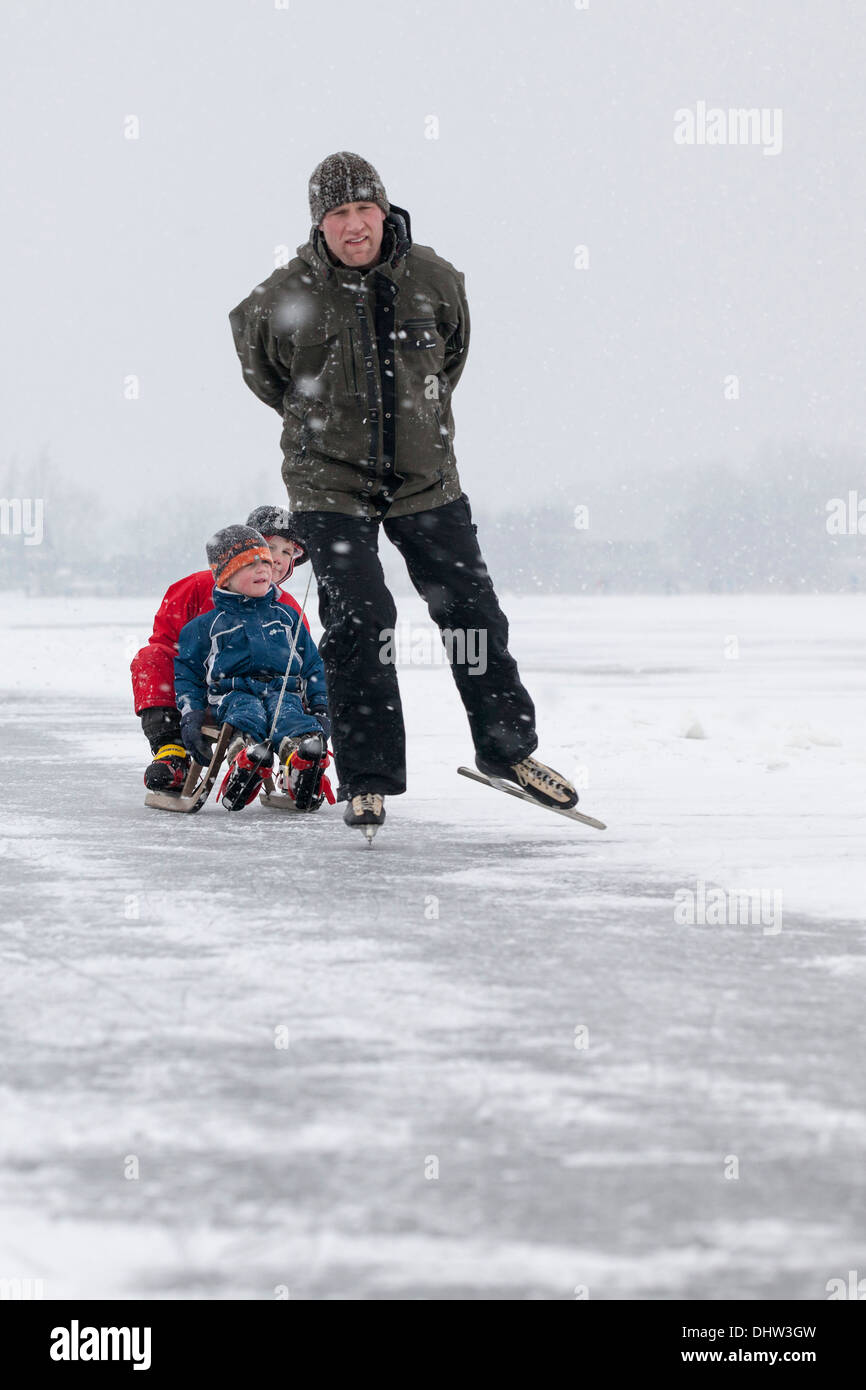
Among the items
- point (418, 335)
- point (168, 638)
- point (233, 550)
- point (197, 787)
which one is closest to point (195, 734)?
point (197, 787)

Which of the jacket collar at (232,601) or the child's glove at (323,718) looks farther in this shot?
the jacket collar at (232,601)

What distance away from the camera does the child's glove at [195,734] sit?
6004mm

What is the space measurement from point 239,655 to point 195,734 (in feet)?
1.05

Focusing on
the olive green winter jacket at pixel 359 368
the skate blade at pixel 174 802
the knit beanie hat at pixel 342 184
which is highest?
the knit beanie hat at pixel 342 184

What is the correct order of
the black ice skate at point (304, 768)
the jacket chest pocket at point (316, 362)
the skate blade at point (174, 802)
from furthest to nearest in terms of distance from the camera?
1. the skate blade at point (174, 802)
2. the black ice skate at point (304, 768)
3. the jacket chest pocket at point (316, 362)

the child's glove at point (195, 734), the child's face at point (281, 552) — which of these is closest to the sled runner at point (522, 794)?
the child's glove at point (195, 734)

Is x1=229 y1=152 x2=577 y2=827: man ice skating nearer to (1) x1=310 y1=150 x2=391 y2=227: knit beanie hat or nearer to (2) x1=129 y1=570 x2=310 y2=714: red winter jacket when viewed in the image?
(1) x1=310 y1=150 x2=391 y2=227: knit beanie hat

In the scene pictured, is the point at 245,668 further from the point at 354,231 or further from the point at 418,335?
the point at 354,231

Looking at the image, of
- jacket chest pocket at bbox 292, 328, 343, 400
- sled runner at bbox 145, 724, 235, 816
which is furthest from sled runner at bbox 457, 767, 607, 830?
jacket chest pocket at bbox 292, 328, 343, 400

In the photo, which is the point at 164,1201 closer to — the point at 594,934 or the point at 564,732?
the point at 594,934

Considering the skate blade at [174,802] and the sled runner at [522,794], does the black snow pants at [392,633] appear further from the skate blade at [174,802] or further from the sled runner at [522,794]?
the skate blade at [174,802]

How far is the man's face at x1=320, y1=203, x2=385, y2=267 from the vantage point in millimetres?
5180

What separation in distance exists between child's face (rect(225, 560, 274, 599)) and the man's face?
1161 millimetres

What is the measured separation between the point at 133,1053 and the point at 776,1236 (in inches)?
44.0
